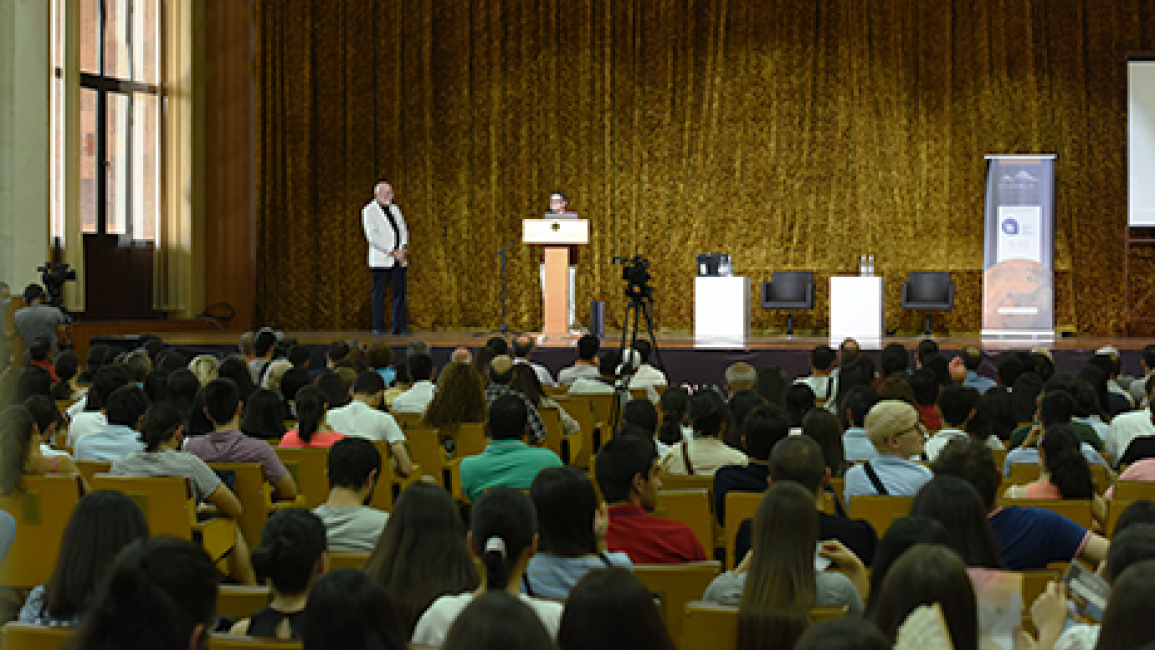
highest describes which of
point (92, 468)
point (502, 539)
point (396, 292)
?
point (396, 292)

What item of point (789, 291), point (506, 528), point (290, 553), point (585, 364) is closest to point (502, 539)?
point (506, 528)

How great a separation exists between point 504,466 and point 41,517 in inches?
59.2

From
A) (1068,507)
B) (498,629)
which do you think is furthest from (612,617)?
(1068,507)

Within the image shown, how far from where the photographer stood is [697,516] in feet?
12.0

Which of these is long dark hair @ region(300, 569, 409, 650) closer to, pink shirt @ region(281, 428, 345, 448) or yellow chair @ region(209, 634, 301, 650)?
yellow chair @ region(209, 634, 301, 650)

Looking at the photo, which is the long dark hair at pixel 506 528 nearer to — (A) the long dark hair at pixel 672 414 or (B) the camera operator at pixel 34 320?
(A) the long dark hair at pixel 672 414

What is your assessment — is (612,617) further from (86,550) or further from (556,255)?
(556,255)

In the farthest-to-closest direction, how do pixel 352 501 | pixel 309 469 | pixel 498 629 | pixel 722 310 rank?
pixel 722 310, pixel 309 469, pixel 352 501, pixel 498 629

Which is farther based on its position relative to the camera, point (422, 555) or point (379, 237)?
point (379, 237)

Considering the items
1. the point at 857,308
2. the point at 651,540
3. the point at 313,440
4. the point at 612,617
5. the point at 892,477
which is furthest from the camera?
the point at 857,308

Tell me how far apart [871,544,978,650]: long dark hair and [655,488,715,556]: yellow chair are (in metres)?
1.66

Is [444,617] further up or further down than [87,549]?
further down

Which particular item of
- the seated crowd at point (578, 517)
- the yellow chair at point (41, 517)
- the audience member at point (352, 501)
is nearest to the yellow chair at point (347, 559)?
the seated crowd at point (578, 517)

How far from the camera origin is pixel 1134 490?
3.83 meters
